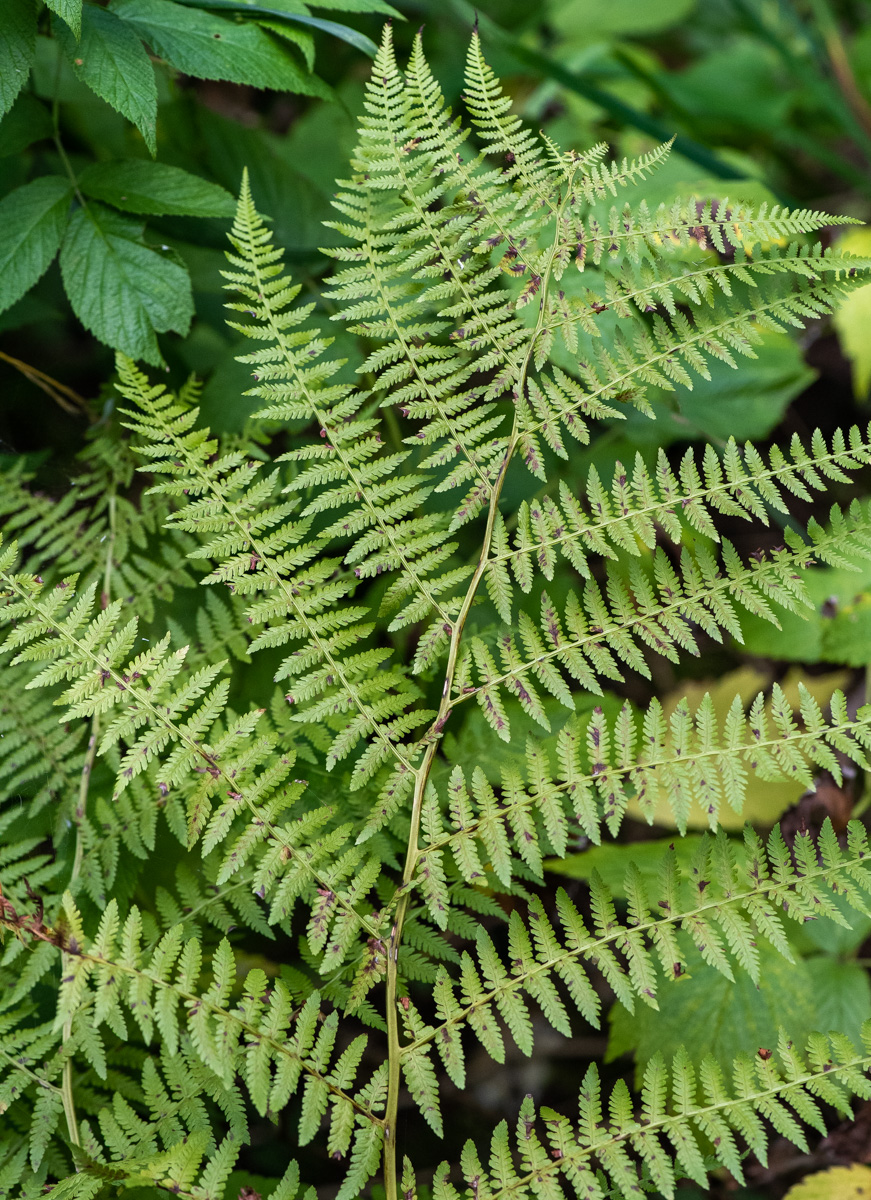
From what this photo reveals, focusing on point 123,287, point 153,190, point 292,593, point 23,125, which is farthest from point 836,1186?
point 23,125

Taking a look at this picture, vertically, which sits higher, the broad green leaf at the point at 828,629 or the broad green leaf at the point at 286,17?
the broad green leaf at the point at 286,17

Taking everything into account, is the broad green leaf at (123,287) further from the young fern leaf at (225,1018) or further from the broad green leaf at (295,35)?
the young fern leaf at (225,1018)

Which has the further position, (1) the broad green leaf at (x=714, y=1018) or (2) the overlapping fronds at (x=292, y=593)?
(1) the broad green leaf at (x=714, y=1018)

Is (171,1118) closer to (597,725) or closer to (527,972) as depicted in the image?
(527,972)

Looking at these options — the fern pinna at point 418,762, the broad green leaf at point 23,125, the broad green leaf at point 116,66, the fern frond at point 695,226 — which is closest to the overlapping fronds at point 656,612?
the fern pinna at point 418,762

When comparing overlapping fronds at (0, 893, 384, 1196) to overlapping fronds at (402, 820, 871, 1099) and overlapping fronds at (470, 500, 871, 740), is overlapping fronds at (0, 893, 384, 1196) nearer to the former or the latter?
overlapping fronds at (402, 820, 871, 1099)

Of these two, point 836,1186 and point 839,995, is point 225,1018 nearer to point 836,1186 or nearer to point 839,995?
point 836,1186

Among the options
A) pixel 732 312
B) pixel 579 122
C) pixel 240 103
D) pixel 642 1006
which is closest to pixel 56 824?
pixel 642 1006

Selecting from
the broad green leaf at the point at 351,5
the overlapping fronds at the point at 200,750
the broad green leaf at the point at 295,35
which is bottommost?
the overlapping fronds at the point at 200,750
